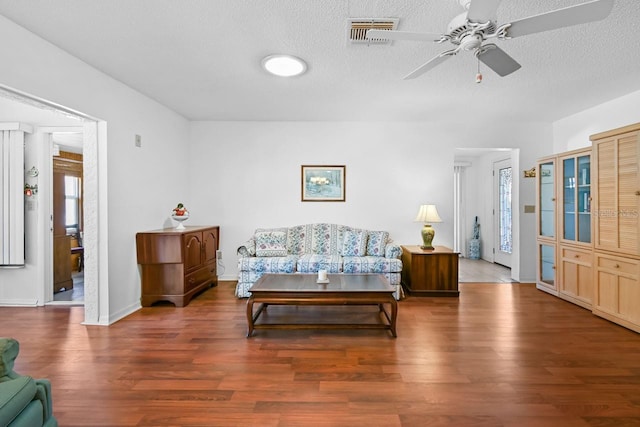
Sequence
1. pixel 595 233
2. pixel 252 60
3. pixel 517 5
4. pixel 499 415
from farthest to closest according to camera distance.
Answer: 1. pixel 595 233
2. pixel 252 60
3. pixel 517 5
4. pixel 499 415

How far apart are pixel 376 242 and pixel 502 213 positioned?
3486 millimetres

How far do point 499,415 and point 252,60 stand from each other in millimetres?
3281

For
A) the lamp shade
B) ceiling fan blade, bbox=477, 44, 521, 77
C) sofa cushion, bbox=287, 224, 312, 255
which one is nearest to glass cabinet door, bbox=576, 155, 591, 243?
the lamp shade

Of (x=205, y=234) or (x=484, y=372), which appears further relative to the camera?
(x=205, y=234)

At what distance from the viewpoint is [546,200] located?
461 cm

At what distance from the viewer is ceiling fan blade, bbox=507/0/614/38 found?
160 cm

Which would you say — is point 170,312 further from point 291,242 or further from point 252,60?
point 252,60

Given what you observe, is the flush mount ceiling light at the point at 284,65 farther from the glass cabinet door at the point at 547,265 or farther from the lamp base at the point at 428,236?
the glass cabinet door at the point at 547,265

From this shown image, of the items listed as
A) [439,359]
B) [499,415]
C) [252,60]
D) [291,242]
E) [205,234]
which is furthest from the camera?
[291,242]

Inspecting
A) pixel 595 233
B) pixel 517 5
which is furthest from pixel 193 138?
pixel 595 233

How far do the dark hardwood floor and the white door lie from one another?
9.53 feet

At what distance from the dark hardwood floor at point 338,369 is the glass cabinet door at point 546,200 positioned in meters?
1.34

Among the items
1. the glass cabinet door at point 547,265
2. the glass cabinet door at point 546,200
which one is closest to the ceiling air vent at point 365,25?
the glass cabinet door at point 546,200

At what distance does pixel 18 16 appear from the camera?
7.55 feet
